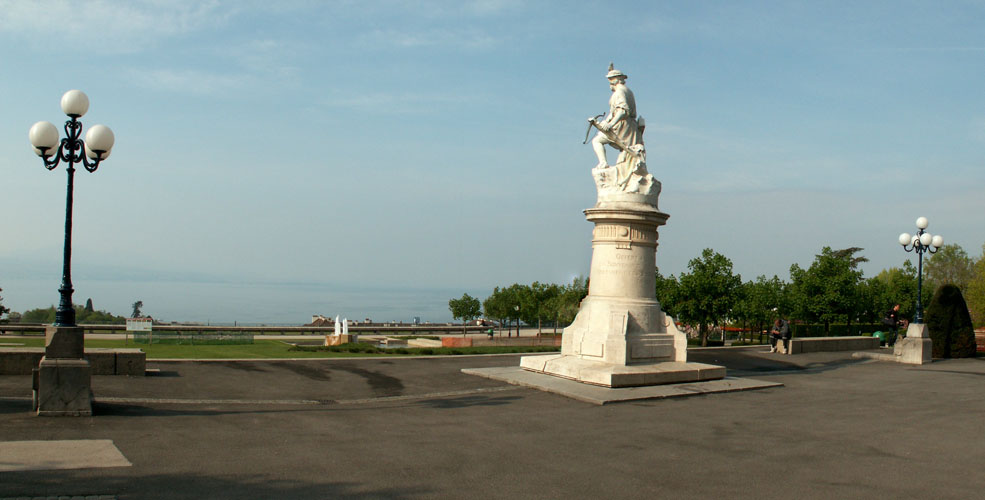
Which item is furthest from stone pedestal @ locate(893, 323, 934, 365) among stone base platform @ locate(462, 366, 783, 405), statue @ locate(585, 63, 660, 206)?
statue @ locate(585, 63, 660, 206)

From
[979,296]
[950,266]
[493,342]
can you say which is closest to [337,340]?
[493,342]

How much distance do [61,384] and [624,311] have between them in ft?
36.2

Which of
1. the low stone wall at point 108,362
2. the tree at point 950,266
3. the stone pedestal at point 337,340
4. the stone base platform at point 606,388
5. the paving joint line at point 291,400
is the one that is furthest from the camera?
the tree at point 950,266

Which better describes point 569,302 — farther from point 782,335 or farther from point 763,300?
point 782,335

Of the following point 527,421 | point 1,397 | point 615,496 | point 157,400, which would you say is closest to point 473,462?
point 615,496

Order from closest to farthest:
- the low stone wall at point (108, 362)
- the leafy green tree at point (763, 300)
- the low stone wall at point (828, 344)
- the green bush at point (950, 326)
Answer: the low stone wall at point (108, 362)
the low stone wall at point (828, 344)
the green bush at point (950, 326)
the leafy green tree at point (763, 300)

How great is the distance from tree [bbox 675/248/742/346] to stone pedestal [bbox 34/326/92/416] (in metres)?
30.7

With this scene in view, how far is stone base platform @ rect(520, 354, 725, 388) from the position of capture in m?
14.8

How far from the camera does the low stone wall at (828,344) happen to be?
25.0 m

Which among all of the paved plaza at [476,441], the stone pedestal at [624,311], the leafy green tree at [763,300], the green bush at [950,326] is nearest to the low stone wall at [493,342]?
the leafy green tree at [763,300]

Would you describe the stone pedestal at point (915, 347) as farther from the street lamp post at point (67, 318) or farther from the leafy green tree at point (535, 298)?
the leafy green tree at point (535, 298)

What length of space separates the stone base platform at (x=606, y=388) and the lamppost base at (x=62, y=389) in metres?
8.25

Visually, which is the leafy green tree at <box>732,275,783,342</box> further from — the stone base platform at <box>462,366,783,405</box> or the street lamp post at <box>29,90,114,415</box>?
the street lamp post at <box>29,90,114,415</box>

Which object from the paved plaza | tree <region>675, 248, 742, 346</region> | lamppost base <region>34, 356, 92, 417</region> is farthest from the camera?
tree <region>675, 248, 742, 346</region>
